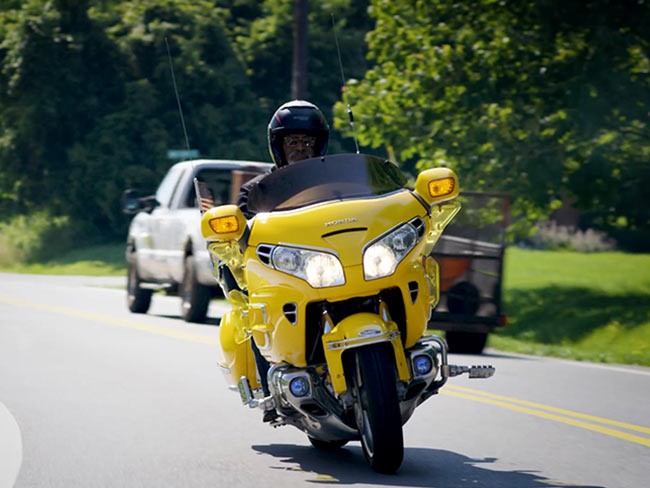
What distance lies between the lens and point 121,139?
4538cm

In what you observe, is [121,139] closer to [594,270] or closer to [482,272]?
[594,270]

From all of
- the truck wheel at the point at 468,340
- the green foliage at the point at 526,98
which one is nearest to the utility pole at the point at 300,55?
the green foliage at the point at 526,98

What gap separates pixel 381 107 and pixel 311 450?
18054 mm

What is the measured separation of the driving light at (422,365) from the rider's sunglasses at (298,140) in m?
1.54

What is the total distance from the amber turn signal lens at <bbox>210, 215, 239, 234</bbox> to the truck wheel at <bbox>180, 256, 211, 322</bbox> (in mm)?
→ 10934

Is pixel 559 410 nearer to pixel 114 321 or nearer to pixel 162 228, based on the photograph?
pixel 114 321

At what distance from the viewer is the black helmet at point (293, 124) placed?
306 inches

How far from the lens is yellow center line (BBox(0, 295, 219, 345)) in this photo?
1577cm

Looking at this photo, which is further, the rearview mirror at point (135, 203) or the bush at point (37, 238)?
the bush at point (37, 238)

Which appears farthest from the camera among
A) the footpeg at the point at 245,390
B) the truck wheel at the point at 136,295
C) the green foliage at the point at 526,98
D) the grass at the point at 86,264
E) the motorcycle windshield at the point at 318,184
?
the grass at the point at 86,264

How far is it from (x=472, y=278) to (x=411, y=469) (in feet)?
27.4

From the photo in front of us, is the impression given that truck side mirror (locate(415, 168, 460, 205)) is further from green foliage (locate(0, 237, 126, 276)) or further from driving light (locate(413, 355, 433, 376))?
green foliage (locate(0, 237, 126, 276))

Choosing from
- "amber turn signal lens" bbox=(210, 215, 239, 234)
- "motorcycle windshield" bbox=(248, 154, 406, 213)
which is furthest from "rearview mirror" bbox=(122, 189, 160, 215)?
"amber turn signal lens" bbox=(210, 215, 239, 234)

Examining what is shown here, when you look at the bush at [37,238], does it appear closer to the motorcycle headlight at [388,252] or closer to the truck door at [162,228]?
the truck door at [162,228]
